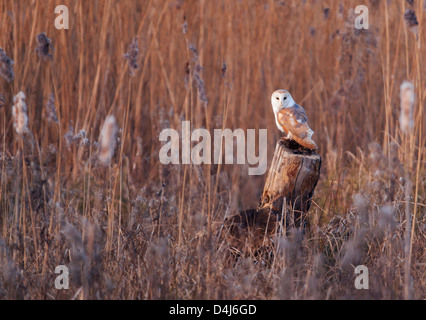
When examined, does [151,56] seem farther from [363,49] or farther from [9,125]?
[363,49]

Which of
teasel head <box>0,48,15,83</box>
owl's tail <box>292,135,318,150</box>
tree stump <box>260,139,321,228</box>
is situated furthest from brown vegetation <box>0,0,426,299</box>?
owl's tail <box>292,135,318,150</box>

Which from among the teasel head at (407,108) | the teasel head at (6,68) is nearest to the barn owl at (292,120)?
the teasel head at (407,108)

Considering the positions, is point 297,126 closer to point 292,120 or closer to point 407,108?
point 292,120

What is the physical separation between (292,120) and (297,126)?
4 cm

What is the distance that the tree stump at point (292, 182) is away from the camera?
251 centimetres

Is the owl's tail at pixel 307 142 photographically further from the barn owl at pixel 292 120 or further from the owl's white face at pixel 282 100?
the owl's white face at pixel 282 100

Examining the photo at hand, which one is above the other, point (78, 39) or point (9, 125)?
point (78, 39)

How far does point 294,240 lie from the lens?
91.5 inches

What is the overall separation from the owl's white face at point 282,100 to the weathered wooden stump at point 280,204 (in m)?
0.17

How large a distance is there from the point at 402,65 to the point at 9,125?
2678mm

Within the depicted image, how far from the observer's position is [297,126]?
255cm

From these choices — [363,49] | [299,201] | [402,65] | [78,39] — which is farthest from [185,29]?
[402,65]

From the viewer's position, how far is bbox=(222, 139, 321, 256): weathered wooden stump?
98.8 inches

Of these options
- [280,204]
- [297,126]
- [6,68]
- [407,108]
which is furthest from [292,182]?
[6,68]
